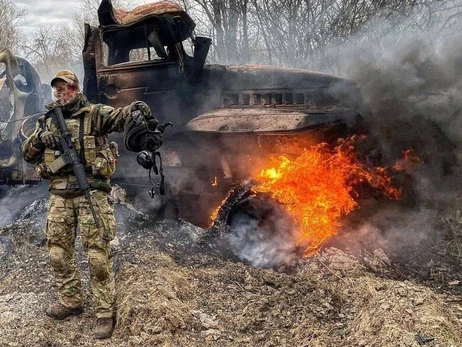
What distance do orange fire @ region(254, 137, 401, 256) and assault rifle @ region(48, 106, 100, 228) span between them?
2.30 metres

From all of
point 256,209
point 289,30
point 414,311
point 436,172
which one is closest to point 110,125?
point 256,209

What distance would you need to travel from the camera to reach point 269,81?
589 centimetres

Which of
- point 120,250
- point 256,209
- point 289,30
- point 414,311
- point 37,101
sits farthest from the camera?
point 289,30

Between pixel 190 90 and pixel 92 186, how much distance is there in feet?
8.53

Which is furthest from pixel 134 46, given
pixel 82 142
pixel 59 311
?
pixel 59 311

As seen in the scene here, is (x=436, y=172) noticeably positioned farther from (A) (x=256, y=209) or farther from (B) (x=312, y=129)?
(A) (x=256, y=209)

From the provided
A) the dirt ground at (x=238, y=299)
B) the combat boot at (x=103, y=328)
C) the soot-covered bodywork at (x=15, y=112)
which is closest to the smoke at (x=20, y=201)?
the soot-covered bodywork at (x=15, y=112)

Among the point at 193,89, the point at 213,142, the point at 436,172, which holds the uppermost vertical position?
the point at 193,89

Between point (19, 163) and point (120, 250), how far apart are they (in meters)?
3.05

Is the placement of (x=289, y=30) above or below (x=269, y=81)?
above

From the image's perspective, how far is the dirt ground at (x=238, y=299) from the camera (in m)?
3.33

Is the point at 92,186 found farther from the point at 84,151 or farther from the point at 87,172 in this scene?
the point at 84,151

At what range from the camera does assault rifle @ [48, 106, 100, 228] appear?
139 inches

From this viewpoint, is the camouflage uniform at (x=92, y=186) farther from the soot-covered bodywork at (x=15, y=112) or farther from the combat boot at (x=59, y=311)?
the soot-covered bodywork at (x=15, y=112)
